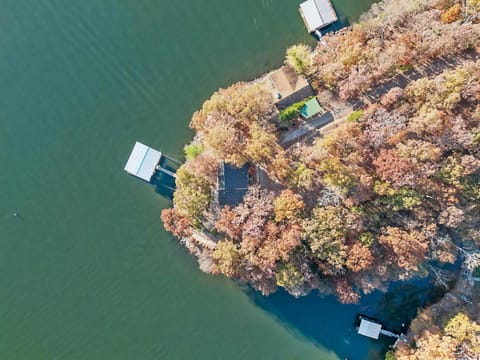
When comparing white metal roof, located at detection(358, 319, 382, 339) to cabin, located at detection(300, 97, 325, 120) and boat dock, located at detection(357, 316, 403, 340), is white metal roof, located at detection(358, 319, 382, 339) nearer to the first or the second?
boat dock, located at detection(357, 316, 403, 340)

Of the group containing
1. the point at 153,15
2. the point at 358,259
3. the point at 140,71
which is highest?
the point at 153,15

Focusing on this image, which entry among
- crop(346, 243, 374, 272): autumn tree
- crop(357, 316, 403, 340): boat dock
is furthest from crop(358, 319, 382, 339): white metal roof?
crop(346, 243, 374, 272): autumn tree

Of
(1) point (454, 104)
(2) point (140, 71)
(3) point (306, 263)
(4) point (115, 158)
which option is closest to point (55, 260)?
(4) point (115, 158)

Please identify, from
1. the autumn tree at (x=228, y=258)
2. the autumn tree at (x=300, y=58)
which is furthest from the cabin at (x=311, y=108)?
the autumn tree at (x=228, y=258)

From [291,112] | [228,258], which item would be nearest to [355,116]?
[291,112]

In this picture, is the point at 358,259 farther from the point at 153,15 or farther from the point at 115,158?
the point at 153,15

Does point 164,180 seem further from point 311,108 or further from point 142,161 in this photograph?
point 311,108

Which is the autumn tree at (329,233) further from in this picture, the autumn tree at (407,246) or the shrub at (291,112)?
the shrub at (291,112)
